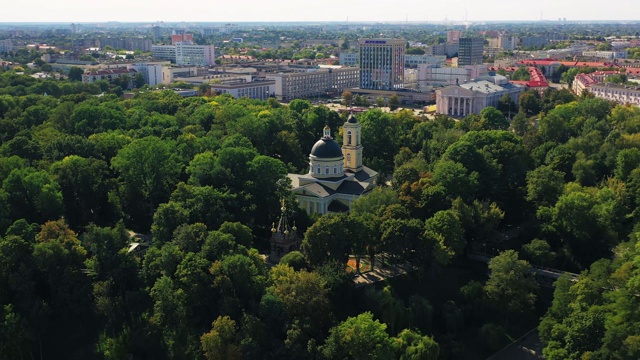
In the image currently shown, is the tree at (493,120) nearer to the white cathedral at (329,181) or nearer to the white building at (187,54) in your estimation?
the white cathedral at (329,181)

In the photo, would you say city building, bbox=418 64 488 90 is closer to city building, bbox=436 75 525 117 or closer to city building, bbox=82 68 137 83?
city building, bbox=436 75 525 117

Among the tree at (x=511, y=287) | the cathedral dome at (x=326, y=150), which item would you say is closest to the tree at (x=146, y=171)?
the cathedral dome at (x=326, y=150)

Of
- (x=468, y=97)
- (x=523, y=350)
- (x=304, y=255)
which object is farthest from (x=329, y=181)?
(x=468, y=97)

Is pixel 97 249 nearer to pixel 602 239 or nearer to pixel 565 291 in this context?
pixel 565 291

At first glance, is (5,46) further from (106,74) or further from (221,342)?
(221,342)

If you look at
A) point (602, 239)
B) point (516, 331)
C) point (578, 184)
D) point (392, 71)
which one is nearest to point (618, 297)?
point (516, 331)

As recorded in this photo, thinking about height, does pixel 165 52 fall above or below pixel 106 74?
above

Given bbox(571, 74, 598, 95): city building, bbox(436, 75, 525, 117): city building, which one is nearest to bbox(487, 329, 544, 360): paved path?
bbox(436, 75, 525, 117): city building
